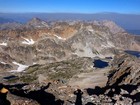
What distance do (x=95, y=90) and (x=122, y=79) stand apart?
18982mm

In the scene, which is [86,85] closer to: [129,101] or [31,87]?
[31,87]

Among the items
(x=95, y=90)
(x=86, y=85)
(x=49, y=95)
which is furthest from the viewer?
(x=86, y=85)

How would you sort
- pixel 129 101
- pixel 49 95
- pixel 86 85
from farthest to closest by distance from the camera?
pixel 86 85 → pixel 49 95 → pixel 129 101

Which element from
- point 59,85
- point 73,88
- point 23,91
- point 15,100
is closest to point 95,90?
point 73,88

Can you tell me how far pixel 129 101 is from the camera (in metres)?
142

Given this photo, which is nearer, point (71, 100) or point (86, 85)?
point (71, 100)

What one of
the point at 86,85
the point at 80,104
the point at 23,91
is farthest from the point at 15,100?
the point at 86,85

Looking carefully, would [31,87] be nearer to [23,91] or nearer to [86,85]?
[23,91]

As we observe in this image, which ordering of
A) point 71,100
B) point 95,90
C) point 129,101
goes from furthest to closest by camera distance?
point 95,90 < point 71,100 < point 129,101

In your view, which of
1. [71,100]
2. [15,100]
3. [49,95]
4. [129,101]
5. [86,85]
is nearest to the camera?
[15,100]

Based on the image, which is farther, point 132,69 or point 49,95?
point 132,69

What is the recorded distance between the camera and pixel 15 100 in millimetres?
133000

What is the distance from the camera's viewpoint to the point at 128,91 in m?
160

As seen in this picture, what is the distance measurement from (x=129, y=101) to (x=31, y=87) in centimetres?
6514
